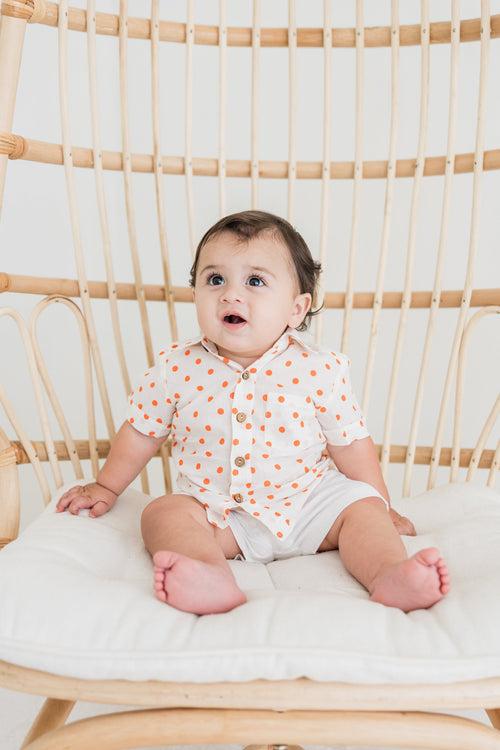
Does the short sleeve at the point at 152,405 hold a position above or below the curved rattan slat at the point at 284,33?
below

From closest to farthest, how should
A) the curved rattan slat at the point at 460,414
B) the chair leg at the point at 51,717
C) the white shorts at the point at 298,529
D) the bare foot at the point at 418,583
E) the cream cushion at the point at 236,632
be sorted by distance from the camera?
the cream cushion at the point at 236,632 → the bare foot at the point at 418,583 → the chair leg at the point at 51,717 → the white shorts at the point at 298,529 → the curved rattan slat at the point at 460,414

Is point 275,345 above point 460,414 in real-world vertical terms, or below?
above

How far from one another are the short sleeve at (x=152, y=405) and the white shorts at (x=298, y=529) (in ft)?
0.55

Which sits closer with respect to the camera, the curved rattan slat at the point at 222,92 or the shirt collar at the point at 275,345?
the shirt collar at the point at 275,345

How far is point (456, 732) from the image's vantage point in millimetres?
710

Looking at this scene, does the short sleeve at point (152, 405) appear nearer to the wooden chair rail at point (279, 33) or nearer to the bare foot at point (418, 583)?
the bare foot at point (418, 583)

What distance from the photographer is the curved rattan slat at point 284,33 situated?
138cm

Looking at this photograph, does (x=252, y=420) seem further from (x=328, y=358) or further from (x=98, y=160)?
(x=98, y=160)

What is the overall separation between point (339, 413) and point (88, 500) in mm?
336

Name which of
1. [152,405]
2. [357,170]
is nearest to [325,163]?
[357,170]

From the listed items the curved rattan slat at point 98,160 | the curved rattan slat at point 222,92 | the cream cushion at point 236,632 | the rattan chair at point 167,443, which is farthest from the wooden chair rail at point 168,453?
the curved rattan slat at point 222,92

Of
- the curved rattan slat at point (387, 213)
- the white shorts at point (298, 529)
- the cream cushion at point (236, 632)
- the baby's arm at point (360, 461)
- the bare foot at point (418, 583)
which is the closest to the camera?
the cream cushion at point (236, 632)

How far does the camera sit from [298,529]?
108 cm

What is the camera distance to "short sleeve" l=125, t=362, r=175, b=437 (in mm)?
1175
